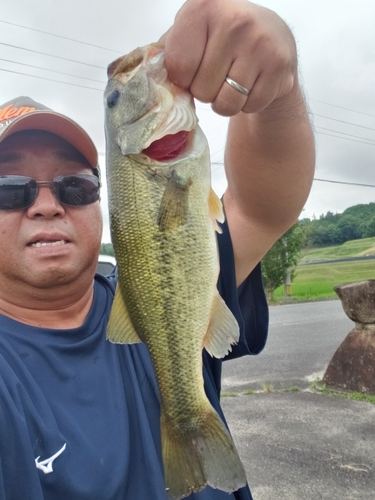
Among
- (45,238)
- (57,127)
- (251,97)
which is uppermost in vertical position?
(57,127)

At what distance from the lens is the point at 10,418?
1.42 metres

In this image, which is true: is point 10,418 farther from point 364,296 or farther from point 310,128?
point 364,296

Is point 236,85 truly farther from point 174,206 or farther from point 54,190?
point 54,190

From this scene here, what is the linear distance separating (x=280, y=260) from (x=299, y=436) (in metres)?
19.9

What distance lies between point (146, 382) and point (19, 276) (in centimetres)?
77

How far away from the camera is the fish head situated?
153 cm

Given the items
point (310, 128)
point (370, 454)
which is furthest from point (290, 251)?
point (310, 128)

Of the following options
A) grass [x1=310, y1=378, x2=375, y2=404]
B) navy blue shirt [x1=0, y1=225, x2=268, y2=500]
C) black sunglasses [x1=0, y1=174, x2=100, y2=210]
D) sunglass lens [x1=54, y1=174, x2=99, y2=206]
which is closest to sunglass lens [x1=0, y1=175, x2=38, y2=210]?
black sunglasses [x1=0, y1=174, x2=100, y2=210]

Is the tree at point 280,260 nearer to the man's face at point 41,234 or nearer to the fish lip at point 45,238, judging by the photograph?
the man's face at point 41,234

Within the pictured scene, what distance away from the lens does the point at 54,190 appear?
2.01 metres

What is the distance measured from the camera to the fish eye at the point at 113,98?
166 cm

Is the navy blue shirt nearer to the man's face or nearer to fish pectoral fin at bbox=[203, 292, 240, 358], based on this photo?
the man's face

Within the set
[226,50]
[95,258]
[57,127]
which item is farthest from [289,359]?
[226,50]

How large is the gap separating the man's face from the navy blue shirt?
23cm
